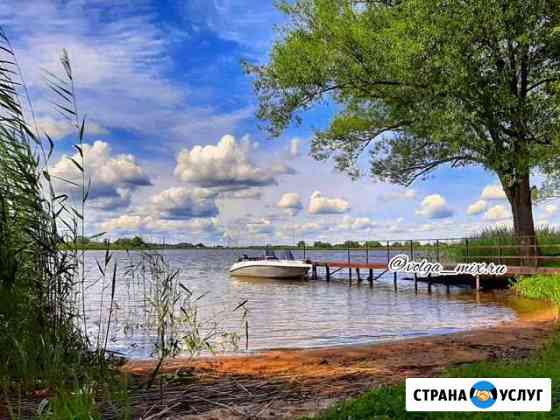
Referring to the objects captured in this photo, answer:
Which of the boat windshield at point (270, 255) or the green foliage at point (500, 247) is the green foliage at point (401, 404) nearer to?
the green foliage at point (500, 247)

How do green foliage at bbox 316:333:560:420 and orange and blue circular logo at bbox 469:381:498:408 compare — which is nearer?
green foliage at bbox 316:333:560:420

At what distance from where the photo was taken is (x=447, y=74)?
2086cm

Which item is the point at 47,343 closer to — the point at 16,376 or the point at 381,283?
the point at 16,376

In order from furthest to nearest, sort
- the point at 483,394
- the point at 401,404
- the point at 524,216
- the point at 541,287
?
the point at 524,216, the point at 541,287, the point at 483,394, the point at 401,404

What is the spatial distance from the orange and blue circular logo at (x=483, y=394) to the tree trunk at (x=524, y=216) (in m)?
19.5

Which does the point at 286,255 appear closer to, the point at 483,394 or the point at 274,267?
the point at 274,267

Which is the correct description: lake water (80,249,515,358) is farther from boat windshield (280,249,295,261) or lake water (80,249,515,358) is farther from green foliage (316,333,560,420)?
boat windshield (280,249,295,261)

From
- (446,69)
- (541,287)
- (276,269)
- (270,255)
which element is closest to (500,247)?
(541,287)

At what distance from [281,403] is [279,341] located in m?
7.44

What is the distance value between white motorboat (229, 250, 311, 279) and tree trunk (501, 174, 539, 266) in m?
18.0

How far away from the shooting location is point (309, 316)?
19.0 m

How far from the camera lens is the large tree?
20500 mm

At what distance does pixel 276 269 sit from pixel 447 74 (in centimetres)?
2286

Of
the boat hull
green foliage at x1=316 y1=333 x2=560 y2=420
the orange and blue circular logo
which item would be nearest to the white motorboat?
the boat hull
